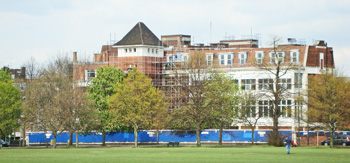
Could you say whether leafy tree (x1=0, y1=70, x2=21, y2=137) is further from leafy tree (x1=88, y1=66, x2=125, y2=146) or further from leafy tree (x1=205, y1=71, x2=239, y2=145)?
leafy tree (x1=205, y1=71, x2=239, y2=145)

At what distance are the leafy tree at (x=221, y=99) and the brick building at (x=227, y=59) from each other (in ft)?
23.0

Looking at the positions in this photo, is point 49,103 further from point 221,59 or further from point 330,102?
point 330,102

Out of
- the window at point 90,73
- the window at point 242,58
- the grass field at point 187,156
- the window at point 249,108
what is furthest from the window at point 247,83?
the grass field at point 187,156

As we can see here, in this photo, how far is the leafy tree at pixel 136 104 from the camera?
322 ft

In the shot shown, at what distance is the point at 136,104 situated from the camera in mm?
98312

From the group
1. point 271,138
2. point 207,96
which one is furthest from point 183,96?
point 271,138

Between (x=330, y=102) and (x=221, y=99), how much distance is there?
15114 mm

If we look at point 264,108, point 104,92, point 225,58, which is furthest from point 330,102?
point 225,58

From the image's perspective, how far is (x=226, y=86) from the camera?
9744cm

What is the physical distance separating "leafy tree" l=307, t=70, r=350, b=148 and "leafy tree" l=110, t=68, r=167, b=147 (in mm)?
21789

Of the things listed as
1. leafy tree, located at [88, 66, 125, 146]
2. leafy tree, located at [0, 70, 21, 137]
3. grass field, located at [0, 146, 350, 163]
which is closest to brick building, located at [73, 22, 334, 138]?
leafy tree, located at [88, 66, 125, 146]

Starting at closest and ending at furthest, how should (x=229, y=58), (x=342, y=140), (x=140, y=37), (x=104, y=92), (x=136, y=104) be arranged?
(x=342, y=140), (x=136, y=104), (x=104, y=92), (x=229, y=58), (x=140, y=37)

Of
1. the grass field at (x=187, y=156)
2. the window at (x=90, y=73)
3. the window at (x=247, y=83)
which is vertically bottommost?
the grass field at (x=187, y=156)

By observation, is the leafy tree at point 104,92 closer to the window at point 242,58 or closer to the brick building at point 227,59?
the brick building at point 227,59
